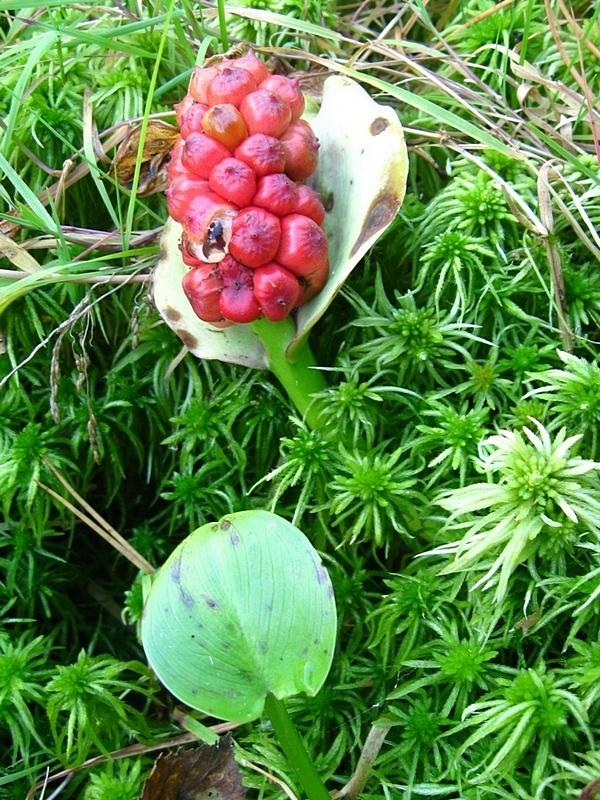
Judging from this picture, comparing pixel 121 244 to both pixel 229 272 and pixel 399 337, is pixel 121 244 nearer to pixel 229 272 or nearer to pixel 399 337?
pixel 229 272

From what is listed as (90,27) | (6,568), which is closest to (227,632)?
(6,568)

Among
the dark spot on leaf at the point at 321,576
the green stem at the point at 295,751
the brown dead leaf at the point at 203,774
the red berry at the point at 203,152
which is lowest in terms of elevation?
the brown dead leaf at the point at 203,774

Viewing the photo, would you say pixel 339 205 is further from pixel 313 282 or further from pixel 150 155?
pixel 150 155

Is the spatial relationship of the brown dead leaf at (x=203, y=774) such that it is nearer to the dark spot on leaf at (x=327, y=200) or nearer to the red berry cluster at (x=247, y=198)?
the red berry cluster at (x=247, y=198)

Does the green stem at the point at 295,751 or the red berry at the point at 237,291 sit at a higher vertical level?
the red berry at the point at 237,291

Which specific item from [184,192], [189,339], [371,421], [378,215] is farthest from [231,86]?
[371,421]

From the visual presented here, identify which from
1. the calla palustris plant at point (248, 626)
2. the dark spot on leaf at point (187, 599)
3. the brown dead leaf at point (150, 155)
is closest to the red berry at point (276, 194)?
the brown dead leaf at point (150, 155)
